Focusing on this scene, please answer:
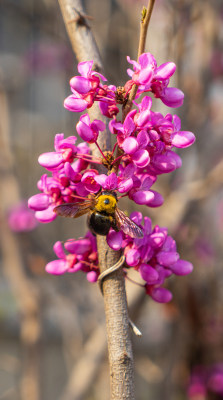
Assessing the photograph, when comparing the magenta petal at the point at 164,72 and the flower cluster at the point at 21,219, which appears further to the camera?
the flower cluster at the point at 21,219

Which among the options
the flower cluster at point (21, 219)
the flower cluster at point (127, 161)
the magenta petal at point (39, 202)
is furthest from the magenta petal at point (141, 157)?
the flower cluster at point (21, 219)

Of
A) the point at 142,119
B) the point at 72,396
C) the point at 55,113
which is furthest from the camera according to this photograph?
the point at 55,113

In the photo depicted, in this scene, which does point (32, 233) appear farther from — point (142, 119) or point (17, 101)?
point (17, 101)

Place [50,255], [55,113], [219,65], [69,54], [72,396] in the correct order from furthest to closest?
1. [55,113]
2. [69,54]
3. [219,65]
4. [50,255]
5. [72,396]

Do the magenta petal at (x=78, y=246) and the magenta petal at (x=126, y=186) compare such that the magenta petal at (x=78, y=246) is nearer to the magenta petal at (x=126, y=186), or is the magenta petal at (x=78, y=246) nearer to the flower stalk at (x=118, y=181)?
the flower stalk at (x=118, y=181)

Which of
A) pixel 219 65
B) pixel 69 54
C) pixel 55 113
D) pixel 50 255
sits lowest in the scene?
pixel 50 255

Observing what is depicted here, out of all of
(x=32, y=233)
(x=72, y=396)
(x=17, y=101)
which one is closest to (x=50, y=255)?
(x=32, y=233)
